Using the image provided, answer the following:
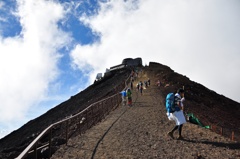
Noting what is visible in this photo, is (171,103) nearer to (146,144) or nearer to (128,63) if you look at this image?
(146,144)

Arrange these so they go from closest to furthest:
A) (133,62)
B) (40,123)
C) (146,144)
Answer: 1. (146,144)
2. (40,123)
3. (133,62)

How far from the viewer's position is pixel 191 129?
47.6 feet

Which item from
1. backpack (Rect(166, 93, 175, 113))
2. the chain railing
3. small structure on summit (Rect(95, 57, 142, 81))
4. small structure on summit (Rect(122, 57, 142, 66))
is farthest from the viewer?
small structure on summit (Rect(122, 57, 142, 66))

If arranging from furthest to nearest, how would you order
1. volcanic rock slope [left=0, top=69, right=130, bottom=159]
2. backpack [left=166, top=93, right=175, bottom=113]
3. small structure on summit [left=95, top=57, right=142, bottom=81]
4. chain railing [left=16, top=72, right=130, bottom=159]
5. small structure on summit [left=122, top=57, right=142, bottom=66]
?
small structure on summit [left=122, top=57, right=142, bottom=66], small structure on summit [left=95, top=57, right=142, bottom=81], volcanic rock slope [left=0, top=69, right=130, bottom=159], chain railing [left=16, top=72, right=130, bottom=159], backpack [left=166, top=93, right=175, bottom=113]

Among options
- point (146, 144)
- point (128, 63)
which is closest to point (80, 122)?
point (146, 144)

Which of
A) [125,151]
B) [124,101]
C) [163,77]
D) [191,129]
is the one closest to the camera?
[125,151]

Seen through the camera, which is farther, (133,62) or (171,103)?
(133,62)

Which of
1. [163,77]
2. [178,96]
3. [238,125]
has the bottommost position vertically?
[238,125]

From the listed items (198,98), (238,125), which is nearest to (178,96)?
(238,125)

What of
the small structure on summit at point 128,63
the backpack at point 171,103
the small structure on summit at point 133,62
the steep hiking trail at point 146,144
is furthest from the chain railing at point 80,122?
the small structure on summit at point 133,62

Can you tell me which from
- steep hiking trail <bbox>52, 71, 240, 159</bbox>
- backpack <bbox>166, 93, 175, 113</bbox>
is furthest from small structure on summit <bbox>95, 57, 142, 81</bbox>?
backpack <bbox>166, 93, 175, 113</bbox>

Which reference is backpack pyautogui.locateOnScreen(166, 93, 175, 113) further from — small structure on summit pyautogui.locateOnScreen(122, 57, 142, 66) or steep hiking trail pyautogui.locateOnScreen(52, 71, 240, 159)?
small structure on summit pyautogui.locateOnScreen(122, 57, 142, 66)

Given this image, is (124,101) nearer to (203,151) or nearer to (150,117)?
(150,117)

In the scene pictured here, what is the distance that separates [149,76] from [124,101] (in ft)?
98.8
